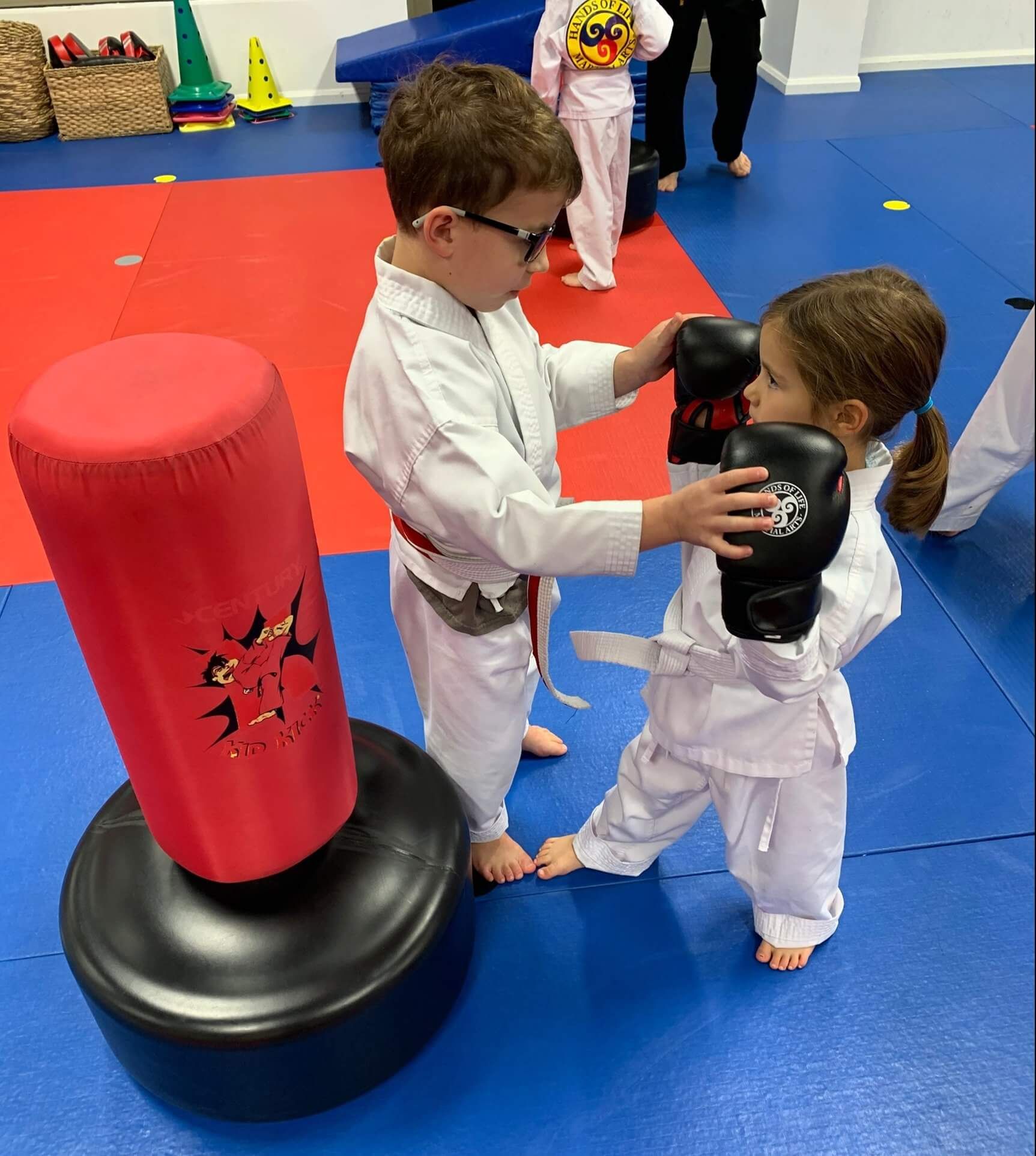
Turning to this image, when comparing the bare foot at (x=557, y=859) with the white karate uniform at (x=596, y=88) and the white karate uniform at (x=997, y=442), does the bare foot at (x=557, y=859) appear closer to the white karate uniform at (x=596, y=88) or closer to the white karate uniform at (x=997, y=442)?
the white karate uniform at (x=997, y=442)

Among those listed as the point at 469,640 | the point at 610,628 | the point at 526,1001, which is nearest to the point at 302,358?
the point at 610,628

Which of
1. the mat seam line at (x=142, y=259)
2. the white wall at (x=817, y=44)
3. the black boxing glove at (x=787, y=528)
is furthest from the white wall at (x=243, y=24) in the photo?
the black boxing glove at (x=787, y=528)

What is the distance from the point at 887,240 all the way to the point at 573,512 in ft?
12.9

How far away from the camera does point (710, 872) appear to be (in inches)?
85.6

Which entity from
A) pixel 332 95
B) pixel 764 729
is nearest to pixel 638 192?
pixel 332 95

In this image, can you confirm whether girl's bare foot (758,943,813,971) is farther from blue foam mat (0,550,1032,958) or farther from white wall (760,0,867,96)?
white wall (760,0,867,96)

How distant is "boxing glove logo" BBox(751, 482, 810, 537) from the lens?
3.99 feet

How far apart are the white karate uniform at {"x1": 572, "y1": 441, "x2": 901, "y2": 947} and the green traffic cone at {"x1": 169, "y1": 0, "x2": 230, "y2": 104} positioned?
587cm

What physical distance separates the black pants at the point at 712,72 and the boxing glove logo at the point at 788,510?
4302 mm

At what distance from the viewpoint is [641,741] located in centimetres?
189

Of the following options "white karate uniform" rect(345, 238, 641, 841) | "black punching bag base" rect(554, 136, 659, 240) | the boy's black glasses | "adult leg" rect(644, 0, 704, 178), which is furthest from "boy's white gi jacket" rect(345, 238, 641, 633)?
"adult leg" rect(644, 0, 704, 178)

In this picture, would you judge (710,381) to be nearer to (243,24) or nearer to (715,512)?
(715,512)

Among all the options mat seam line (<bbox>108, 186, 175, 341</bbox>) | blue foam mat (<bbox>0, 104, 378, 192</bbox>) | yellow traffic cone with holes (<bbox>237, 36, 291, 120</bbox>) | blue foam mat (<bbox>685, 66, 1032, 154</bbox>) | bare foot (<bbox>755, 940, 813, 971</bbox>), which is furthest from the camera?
yellow traffic cone with holes (<bbox>237, 36, 291, 120</bbox>)

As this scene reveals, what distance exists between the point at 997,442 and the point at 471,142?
32.5 inches
